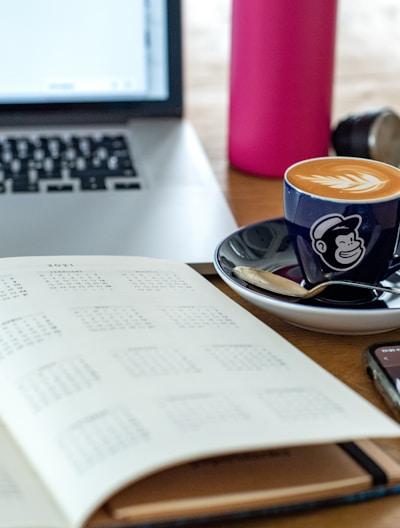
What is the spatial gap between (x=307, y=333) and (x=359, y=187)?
0.10m

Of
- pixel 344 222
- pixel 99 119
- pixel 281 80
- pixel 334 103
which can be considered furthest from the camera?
pixel 334 103

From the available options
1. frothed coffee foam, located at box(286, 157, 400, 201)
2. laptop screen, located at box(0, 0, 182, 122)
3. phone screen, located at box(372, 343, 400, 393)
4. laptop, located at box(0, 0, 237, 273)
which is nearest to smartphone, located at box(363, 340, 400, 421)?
phone screen, located at box(372, 343, 400, 393)

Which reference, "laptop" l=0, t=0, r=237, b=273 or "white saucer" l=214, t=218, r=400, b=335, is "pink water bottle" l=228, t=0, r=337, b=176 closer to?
"laptop" l=0, t=0, r=237, b=273

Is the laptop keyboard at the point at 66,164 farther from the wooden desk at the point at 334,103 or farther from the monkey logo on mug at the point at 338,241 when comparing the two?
the monkey logo on mug at the point at 338,241

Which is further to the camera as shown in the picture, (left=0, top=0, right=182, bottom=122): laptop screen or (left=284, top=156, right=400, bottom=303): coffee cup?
(left=0, top=0, right=182, bottom=122): laptop screen

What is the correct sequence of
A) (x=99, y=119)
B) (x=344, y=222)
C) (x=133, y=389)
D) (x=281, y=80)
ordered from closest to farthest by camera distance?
(x=133, y=389), (x=344, y=222), (x=281, y=80), (x=99, y=119)

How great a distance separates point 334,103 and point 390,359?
25.0 inches

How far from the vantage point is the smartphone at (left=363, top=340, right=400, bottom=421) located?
1.63 ft

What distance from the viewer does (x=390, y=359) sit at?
0.52 m

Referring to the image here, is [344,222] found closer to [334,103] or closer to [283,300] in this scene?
[283,300]

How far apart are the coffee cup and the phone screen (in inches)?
3.1

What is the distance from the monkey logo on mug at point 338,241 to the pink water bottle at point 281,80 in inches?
10.8

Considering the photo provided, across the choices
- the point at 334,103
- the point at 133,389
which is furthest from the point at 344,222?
the point at 334,103

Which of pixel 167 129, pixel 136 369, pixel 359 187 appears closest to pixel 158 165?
pixel 167 129
